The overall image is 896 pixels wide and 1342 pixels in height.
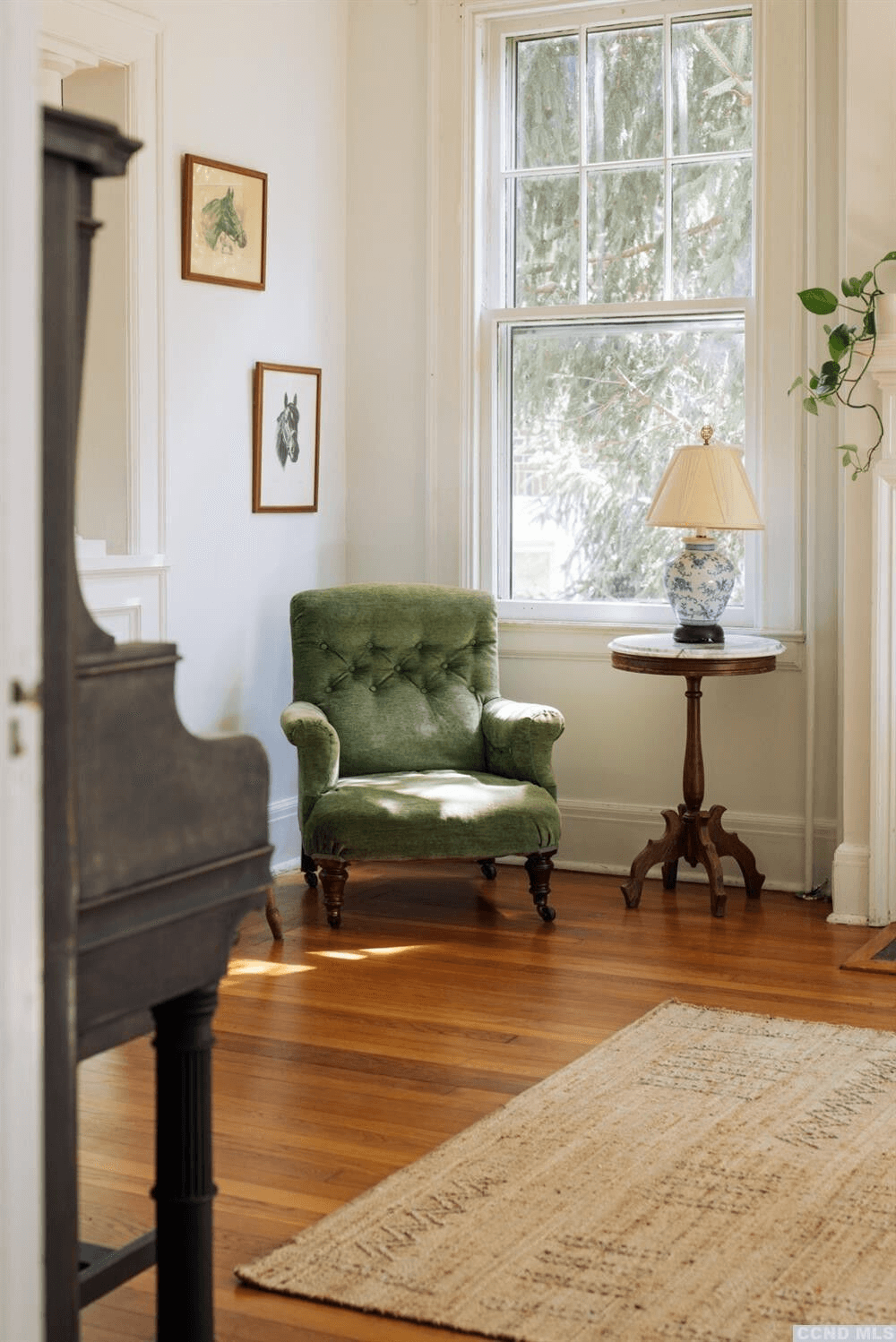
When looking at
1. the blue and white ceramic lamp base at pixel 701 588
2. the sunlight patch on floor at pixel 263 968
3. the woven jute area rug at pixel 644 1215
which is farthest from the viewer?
the blue and white ceramic lamp base at pixel 701 588

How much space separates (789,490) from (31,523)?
4.10m

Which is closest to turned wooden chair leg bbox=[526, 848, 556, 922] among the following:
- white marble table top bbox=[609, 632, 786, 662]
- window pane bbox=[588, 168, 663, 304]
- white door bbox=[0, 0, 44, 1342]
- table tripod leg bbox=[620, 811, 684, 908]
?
table tripod leg bbox=[620, 811, 684, 908]

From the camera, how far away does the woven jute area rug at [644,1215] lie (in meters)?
2.34

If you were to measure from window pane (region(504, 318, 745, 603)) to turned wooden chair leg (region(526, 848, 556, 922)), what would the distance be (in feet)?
3.99

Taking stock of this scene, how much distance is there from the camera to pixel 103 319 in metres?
4.67

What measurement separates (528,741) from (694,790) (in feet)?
1.85

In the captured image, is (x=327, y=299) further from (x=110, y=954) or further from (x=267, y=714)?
(x=110, y=954)

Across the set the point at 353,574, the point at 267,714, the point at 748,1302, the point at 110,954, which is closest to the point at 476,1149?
the point at 748,1302

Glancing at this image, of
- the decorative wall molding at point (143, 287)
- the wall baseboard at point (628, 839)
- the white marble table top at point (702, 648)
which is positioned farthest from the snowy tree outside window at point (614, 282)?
the decorative wall molding at point (143, 287)

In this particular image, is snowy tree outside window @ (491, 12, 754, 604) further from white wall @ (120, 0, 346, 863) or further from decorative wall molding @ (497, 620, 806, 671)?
white wall @ (120, 0, 346, 863)

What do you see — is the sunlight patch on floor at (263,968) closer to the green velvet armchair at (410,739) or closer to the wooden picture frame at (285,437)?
the green velvet armchair at (410,739)

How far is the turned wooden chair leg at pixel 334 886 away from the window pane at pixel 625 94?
8.70 feet

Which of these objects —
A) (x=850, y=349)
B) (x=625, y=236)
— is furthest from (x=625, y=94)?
(x=850, y=349)

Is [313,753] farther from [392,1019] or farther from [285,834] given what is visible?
[392,1019]
